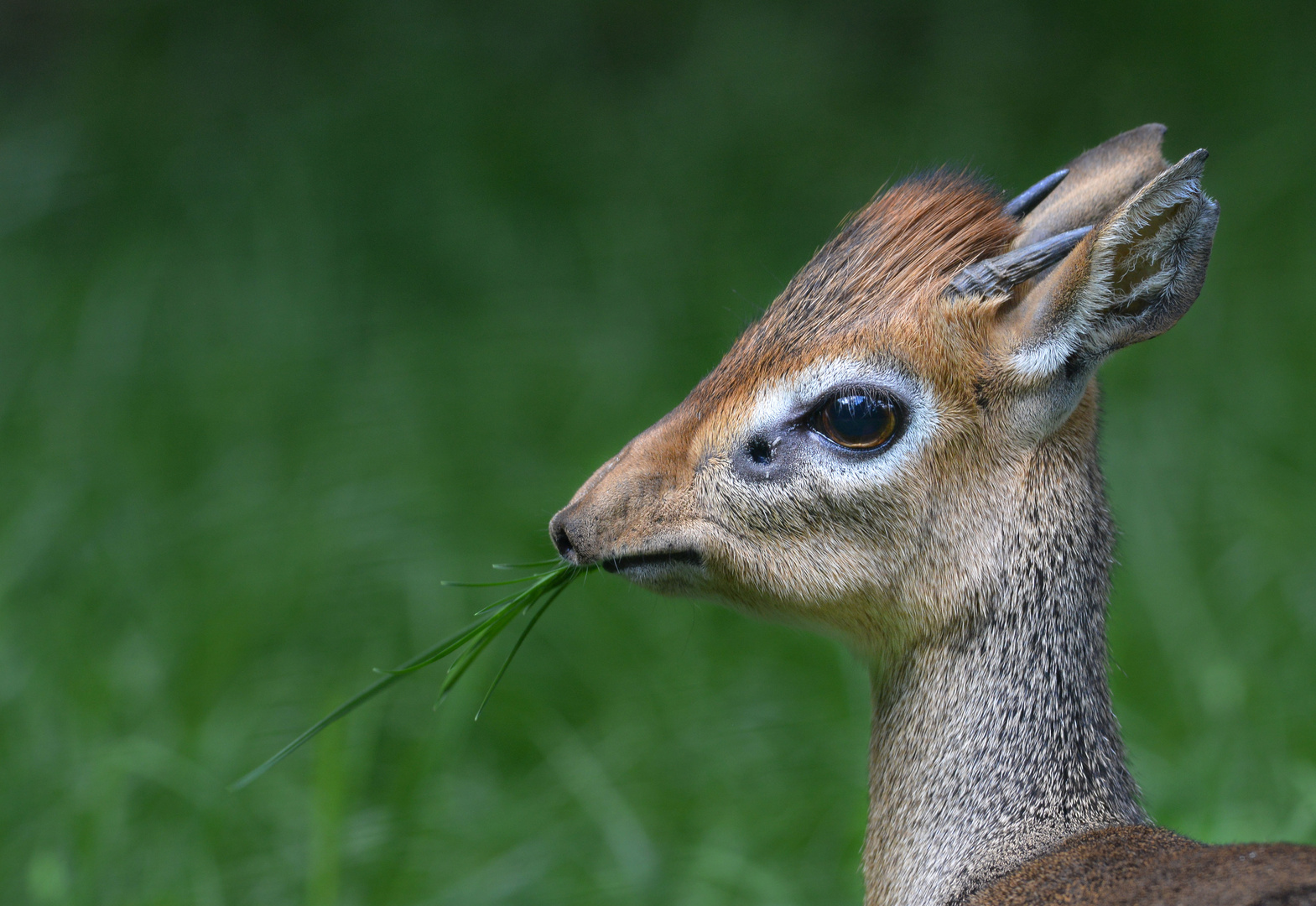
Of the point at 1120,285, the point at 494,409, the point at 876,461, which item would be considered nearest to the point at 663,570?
the point at 876,461

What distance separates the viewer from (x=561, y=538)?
6.93 ft

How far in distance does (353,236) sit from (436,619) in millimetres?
2563

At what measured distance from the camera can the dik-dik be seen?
80.2 inches

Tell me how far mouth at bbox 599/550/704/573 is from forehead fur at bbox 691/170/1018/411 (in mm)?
267

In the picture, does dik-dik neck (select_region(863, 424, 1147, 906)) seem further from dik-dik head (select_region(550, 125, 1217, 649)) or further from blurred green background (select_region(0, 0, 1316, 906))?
blurred green background (select_region(0, 0, 1316, 906))

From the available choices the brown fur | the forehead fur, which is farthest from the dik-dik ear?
the brown fur

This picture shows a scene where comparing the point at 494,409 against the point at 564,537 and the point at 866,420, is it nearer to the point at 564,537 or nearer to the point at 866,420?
the point at 564,537

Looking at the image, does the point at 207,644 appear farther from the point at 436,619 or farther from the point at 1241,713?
the point at 1241,713

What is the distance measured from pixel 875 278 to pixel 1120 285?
400mm

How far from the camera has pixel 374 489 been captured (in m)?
4.55

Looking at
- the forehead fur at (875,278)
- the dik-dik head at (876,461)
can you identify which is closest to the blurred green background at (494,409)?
the forehead fur at (875,278)

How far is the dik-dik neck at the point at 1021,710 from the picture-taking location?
6.69 ft

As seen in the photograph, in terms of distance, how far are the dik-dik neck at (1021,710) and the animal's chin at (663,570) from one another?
1.27ft

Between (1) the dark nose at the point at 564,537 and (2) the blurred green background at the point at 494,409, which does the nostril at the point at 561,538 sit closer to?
(1) the dark nose at the point at 564,537
